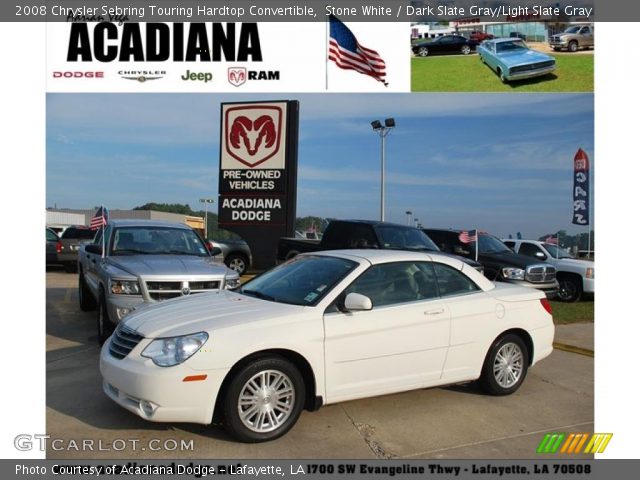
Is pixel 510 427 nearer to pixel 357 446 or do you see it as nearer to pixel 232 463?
pixel 357 446

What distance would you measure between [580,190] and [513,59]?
295 inches

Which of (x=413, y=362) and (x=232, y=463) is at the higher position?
(x=413, y=362)

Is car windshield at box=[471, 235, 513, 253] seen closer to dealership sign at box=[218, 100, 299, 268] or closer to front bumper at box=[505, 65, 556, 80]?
front bumper at box=[505, 65, 556, 80]

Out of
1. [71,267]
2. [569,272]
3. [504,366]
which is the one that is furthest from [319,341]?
[71,267]

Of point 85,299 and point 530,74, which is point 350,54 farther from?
point 85,299

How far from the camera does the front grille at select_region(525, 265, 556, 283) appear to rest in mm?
12847

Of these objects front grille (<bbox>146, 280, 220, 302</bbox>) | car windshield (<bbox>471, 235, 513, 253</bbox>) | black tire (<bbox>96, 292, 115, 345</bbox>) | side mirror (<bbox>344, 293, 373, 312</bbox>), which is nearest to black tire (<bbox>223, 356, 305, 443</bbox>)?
side mirror (<bbox>344, 293, 373, 312</bbox>)

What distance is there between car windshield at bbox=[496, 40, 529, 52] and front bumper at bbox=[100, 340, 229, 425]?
10.1m

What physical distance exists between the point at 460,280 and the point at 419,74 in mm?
6843

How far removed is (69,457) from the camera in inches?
166

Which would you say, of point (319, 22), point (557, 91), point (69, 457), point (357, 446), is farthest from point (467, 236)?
point (69, 457)

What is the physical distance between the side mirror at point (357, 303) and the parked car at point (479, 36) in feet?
29.1

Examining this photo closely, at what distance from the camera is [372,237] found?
11812mm

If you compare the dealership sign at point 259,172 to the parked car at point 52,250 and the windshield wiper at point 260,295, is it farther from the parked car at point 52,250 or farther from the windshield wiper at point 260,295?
the windshield wiper at point 260,295
